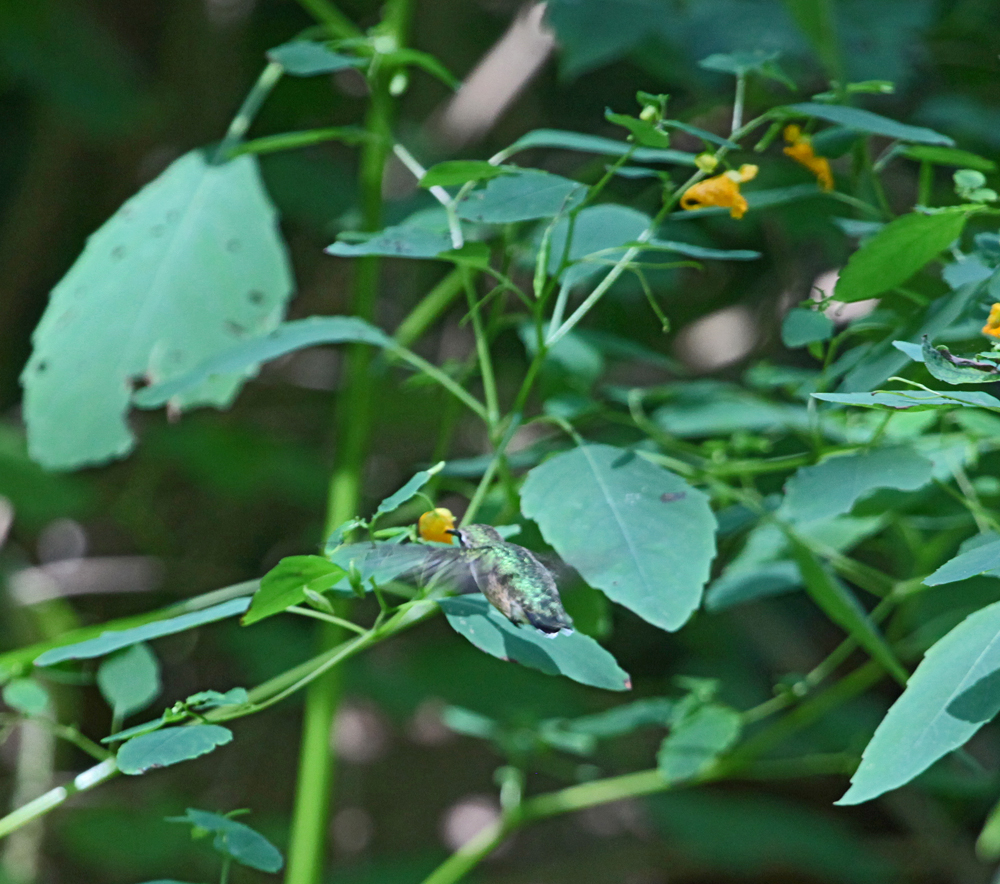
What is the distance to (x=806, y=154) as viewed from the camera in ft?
2.06

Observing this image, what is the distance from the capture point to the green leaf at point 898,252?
0.50 m

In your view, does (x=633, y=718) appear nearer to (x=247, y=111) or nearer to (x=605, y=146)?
(x=605, y=146)

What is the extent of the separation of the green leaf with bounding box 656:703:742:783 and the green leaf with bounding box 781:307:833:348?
294mm

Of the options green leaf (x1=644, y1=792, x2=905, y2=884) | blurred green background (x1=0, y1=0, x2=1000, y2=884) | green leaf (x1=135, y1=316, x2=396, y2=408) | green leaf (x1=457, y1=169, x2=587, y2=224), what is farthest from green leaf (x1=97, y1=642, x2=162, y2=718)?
green leaf (x1=644, y1=792, x2=905, y2=884)

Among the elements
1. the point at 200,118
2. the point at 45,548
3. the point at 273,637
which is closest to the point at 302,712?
the point at 273,637

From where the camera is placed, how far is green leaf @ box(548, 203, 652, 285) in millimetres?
611

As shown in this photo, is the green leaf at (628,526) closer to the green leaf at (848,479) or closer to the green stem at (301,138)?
the green leaf at (848,479)

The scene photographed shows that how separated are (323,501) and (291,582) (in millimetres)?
1301

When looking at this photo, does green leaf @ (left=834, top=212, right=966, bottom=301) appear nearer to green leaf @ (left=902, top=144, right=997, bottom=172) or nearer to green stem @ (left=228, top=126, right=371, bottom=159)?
green leaf @ (left=902, top=144, right=997, bottom=172)

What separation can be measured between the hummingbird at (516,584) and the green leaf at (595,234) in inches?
9.1

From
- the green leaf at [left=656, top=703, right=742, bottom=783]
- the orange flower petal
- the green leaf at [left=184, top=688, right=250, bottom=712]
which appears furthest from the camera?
the green leaf at [left=656, top=703, right=742, bottom=783]

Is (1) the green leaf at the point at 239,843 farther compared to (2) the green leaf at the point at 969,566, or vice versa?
(1) the green leaf at the point at 239,843

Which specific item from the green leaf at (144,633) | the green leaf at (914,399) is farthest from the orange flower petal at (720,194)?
the green leaf at (144,633)

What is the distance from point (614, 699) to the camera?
1.94 metres
